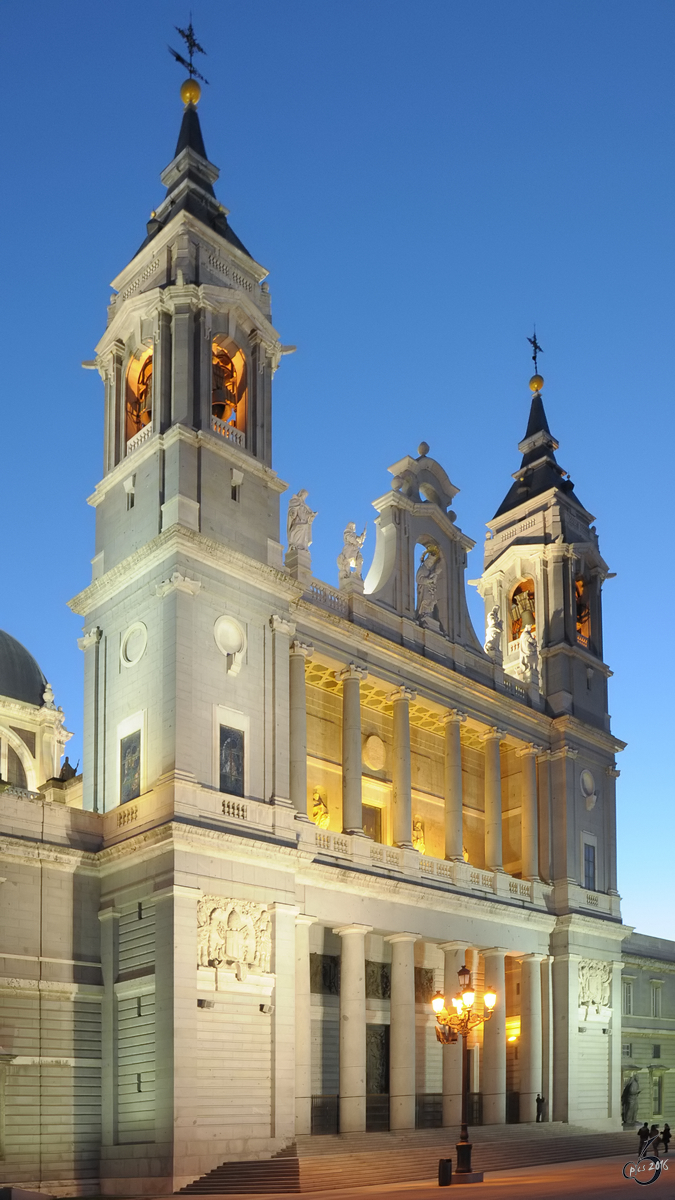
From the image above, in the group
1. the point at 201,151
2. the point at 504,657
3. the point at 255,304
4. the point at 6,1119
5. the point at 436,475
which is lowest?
the point at 6,1119

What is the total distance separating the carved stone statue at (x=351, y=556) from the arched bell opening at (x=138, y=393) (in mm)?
7492

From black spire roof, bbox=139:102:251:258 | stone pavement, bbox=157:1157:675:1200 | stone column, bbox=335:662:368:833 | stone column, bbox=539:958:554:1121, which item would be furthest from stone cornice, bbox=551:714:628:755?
black spire roof, bbox=139:102:251:258

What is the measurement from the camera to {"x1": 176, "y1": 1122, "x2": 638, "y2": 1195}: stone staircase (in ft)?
99.2

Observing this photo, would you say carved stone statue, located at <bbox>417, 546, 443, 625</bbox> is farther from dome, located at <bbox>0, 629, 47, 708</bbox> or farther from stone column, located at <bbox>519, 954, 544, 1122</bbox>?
dome, located at <bbox>0, 629, 47, 708</bbox>

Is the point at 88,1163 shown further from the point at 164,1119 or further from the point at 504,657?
the point at 504,657

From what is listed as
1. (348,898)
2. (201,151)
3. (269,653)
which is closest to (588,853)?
(348,898)

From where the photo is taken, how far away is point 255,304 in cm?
3975

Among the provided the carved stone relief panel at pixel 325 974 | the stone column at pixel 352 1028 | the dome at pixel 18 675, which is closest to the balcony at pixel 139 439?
the stone column at pixel 352 1028

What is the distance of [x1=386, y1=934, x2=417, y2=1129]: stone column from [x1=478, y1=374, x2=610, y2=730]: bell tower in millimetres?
14107

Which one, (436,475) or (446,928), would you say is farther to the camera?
(436,475)

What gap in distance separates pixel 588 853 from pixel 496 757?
700 cm

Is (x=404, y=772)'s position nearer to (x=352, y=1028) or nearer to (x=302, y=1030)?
(x=352, y=1028)

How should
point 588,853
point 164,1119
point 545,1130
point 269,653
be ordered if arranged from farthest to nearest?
point 588,853 < point 545,1130 < point 269,653 < point 164,1119

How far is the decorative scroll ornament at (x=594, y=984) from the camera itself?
48.2 metres
